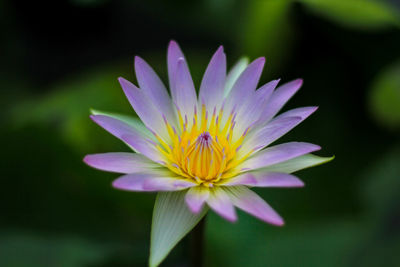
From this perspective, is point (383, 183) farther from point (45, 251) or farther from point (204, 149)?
point (45, 251)

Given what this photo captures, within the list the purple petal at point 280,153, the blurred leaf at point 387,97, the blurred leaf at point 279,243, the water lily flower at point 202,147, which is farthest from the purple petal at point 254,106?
the blurred leaf at point 387,97

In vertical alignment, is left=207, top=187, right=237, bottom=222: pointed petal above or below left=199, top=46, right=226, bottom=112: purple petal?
below

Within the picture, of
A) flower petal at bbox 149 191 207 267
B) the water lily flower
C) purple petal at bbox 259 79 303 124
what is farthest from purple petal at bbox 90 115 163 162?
purple petal at bbox 259 79 303 124

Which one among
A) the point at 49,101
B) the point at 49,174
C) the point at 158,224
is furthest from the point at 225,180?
the point at 49,101

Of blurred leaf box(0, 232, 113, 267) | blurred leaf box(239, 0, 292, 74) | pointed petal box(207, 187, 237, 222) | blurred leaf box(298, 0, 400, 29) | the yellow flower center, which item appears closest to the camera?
pointed petal box(207, 187, 237, 222)

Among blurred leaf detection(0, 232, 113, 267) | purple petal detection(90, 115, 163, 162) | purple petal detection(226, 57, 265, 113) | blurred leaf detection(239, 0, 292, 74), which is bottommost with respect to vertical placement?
blurred leaf detection(0, 232, 113, 267)

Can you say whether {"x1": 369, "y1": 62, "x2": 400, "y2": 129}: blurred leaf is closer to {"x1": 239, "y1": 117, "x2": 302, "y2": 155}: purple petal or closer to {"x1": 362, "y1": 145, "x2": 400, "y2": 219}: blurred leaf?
{"x1": 362, "y1": 145, "x2": 400, "y2": 219}: blurred leaf

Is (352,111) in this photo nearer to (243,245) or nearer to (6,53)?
(243,245)
